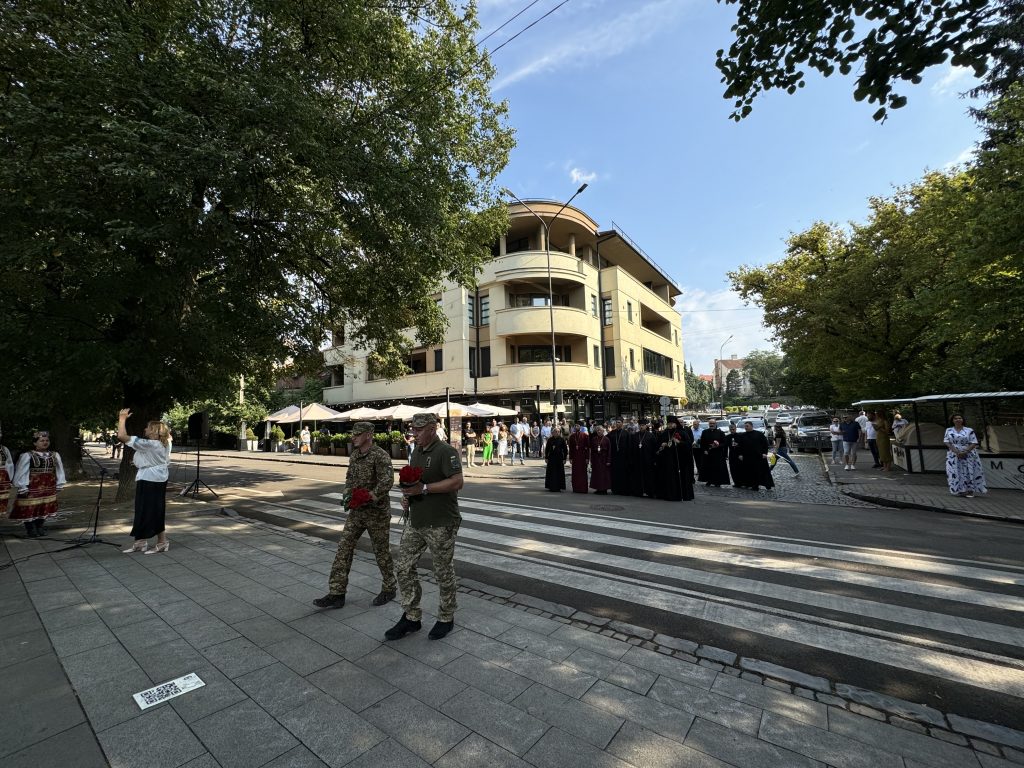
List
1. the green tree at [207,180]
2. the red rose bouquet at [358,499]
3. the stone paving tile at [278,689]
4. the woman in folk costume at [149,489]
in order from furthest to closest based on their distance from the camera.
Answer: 1. the green tree at [207,180]
2. the woman in folk costume at [149,489]
3. the red rose bouquet at [358,499]
4. the stone paving tile at [278,689]

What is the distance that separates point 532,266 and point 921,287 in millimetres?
18146

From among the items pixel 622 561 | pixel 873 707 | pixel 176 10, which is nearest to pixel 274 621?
pixel 622 561

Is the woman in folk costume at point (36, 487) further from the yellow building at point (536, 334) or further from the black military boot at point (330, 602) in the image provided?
the yellow building at point (536, 334)

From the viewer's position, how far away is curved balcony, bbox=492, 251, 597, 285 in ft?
92.6

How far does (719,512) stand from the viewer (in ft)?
29.8

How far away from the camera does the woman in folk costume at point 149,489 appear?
6297 millimetres

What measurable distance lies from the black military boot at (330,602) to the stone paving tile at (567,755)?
8.61 ft

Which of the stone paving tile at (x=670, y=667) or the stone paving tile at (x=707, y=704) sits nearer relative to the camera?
the stone paving tile at (x=707, y=704)

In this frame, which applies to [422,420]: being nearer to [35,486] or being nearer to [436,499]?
[436,499]

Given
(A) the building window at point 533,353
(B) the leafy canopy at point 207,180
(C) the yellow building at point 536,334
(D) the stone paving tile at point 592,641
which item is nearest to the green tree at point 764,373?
(C) the yellow building at point 536,334

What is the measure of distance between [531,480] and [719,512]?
7443 millimetres

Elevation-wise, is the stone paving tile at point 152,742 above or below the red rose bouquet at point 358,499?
below

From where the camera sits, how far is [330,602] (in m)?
4.45

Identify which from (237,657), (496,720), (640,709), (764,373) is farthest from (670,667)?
(764,373)
